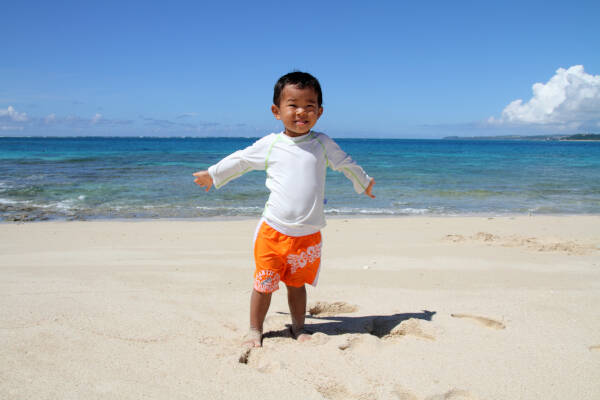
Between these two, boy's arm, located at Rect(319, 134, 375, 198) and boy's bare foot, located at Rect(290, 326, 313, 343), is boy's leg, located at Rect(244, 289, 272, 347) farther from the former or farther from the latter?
boy's arm, located at Rect(319, 134, 375, 198)

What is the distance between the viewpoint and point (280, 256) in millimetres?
2543

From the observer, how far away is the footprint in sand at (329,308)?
3.27 m

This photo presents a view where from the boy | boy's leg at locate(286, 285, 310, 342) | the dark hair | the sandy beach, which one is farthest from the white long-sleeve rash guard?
the sandy beach

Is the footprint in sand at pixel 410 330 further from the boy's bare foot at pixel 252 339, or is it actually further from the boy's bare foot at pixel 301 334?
the boy's bare foot at pixel 252 339

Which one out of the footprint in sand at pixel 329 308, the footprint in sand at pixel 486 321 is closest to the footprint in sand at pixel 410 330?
the footprint in sand at pixel 486 321

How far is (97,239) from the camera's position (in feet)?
20.2

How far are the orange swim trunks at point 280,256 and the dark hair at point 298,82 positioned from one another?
83 centimetres

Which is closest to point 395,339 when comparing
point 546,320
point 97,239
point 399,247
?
point 546,320

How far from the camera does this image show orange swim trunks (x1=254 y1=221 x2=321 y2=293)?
2.53 m

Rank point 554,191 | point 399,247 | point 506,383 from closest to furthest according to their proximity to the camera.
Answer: point 506,383, point 399,247, point 554,191

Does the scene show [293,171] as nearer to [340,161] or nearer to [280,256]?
[340,161]

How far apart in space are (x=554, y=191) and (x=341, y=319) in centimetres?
1273

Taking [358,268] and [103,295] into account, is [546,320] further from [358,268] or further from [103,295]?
[103,295]

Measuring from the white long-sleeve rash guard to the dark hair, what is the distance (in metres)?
0.27
